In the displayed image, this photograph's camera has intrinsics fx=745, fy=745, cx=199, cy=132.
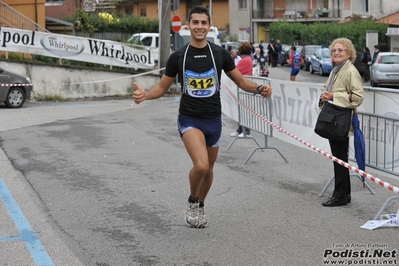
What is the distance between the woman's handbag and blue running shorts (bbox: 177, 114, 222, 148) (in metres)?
1.52

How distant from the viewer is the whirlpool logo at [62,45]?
26.5 metres

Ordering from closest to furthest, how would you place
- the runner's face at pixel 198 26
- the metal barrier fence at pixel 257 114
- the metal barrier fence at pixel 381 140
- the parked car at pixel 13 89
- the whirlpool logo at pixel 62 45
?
the runner's face at pixel 198 26 < the metal barrier fence at pixel 381 140 < the metal barrier fence at pixel 257 114 < the parked car at pixel 13 89 < the whirlpool logo at pixel 62 45

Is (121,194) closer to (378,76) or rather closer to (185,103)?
(185,103)

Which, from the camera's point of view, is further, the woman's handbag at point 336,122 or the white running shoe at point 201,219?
the woman's handbag at point 336,122

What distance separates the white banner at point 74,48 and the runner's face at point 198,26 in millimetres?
19901

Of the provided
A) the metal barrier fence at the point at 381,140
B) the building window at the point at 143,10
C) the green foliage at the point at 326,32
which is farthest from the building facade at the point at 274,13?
the metal barrier fence at the point at 381,140

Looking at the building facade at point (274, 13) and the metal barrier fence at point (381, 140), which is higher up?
the building facade at point (274, 13)

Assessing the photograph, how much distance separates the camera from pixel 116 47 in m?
28.4

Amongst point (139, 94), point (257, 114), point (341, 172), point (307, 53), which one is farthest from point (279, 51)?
point (139, 94)

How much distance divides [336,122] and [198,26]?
203cm

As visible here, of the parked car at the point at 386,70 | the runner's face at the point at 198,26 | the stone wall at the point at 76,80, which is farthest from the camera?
the parked car at the point at 386,70

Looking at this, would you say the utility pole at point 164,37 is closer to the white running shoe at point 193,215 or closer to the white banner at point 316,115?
the white banner at point 316,115

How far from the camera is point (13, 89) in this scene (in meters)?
21.5

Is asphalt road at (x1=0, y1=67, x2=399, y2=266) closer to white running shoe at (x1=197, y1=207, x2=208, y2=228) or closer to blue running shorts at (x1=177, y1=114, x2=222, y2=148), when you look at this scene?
white running shoe at (x1=197, y1=207, x2=208, y2=228)
